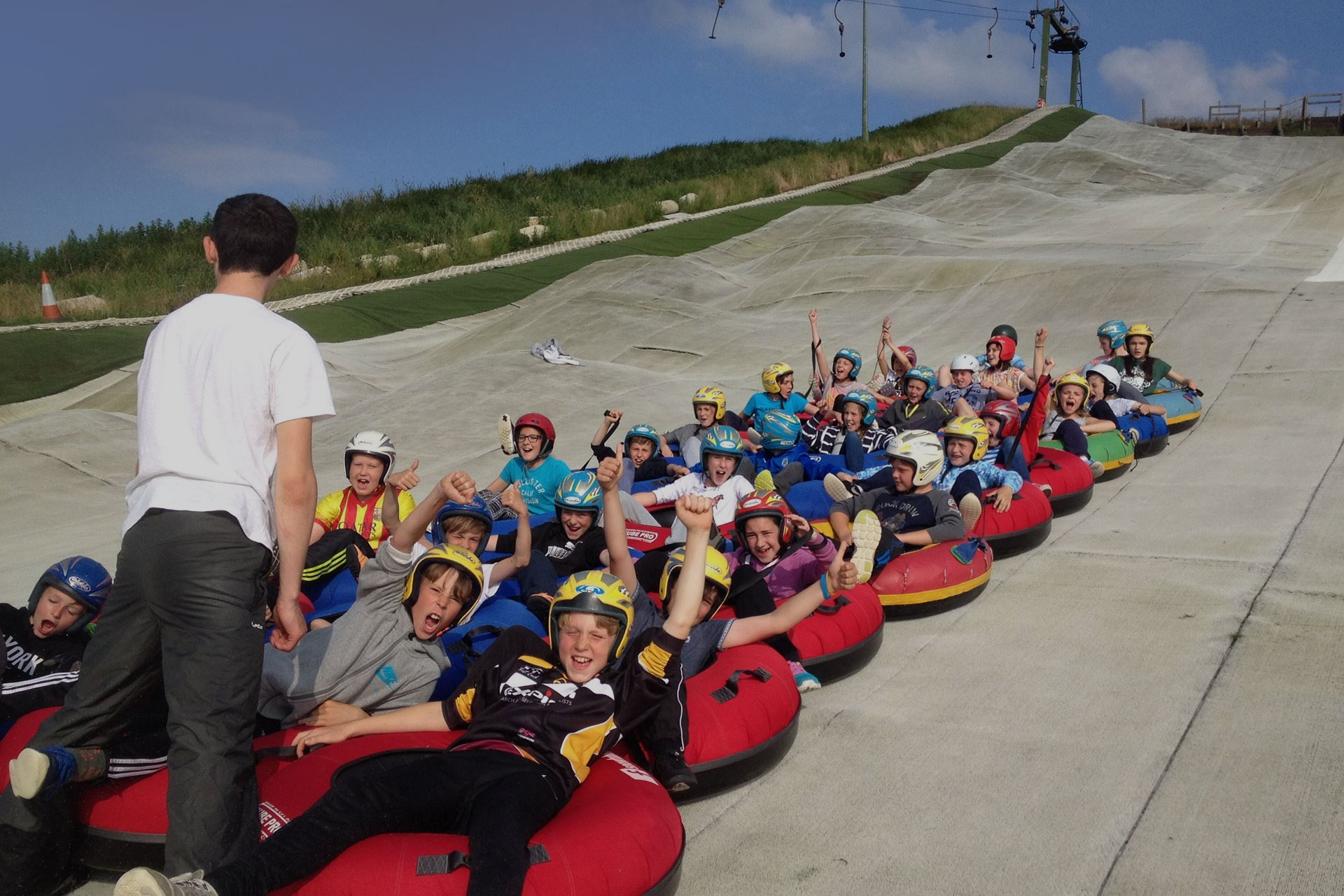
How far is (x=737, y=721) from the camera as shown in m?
4.77

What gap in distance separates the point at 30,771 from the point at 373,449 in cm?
408

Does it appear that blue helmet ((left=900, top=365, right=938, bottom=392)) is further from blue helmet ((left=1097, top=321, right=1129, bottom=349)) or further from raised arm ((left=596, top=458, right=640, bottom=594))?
raised arm ((left=596, top=458, right=640, bottom=594))

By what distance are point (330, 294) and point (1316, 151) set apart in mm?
36641

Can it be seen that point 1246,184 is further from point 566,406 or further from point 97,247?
point 97,247

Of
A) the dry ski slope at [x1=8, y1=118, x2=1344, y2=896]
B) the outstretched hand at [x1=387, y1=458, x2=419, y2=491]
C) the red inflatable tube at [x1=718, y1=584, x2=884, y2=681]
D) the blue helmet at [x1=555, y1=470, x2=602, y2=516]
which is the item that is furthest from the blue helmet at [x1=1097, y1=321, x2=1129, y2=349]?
the outstretched hand at [x1=387, y1=458, x2=419, y2=491]

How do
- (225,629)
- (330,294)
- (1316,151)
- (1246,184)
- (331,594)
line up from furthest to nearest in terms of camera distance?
1. (1316,151)
2. (1246,184)
3. (330,294)
4. (331,594)
5. (225,629)

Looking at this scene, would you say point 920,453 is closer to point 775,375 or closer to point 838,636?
point 838,636

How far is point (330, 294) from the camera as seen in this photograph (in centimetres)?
2338

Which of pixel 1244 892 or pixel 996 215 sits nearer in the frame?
pixel 1244 892

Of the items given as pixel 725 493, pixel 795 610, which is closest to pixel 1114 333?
pixel 725 493

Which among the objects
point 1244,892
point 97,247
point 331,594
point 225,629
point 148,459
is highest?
point 97,247

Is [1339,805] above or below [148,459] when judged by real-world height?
below

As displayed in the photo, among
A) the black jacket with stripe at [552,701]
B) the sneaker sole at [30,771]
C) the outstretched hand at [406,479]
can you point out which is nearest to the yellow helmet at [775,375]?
the outstretched hand at [406,479]

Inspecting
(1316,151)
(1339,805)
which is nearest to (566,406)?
(1339,805)
